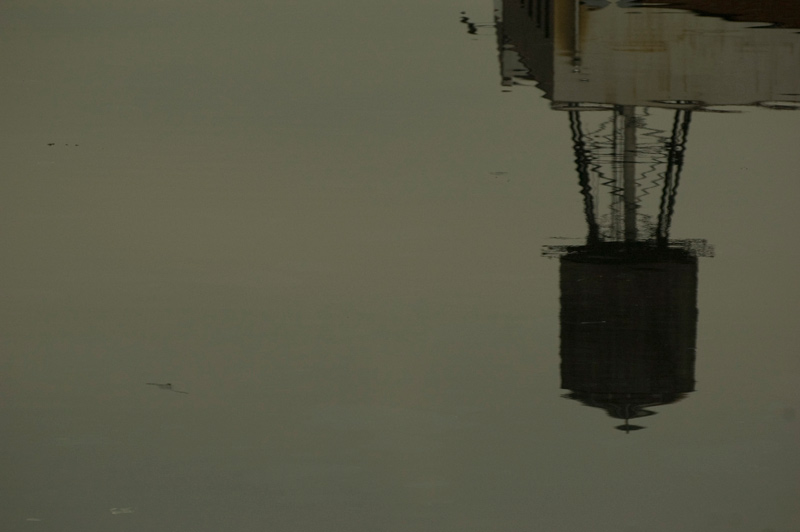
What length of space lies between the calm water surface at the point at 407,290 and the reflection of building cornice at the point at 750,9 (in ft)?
4.14

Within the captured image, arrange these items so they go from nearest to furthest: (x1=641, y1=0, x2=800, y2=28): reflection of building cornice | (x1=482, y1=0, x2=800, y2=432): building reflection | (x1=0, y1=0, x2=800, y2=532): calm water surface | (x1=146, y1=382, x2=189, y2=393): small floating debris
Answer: (x1=0, y1=0, x2=800, y2=532): calm water surface → (x1=146, y1=382, x2=189, y2=393): small floating debris → (x1=482, y1=0, x2=800, y2=432): building reflection → (x1=641, y1=0, x2=800, y2=28): reflection of building cornice

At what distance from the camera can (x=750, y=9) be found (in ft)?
59.8

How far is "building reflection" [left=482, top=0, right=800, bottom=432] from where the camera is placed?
7586mm

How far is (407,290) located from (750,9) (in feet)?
36.2

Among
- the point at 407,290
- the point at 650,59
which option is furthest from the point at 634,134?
the point at 407,290

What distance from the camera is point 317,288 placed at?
28.6 feet

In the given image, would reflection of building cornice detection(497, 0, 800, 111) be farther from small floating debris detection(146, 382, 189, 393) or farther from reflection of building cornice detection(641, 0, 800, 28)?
small floating debris detection(146, 382, 189, 393)

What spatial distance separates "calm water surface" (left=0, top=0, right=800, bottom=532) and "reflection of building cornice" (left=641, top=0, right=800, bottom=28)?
4.14 feet

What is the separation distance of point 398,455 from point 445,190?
478 centimetres

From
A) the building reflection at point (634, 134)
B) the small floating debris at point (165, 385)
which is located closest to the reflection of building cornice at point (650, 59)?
the building reflection at point (634, 134)

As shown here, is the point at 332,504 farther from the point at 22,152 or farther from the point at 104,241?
the point at 22,152

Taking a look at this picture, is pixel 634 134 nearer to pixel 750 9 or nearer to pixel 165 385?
pixel 165 385

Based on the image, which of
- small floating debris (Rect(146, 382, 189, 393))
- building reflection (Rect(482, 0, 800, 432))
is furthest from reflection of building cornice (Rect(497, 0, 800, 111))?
small floating debris (Rect(146, 382, 189, 393))

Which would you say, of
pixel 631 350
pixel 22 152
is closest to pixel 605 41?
pixel 22 152
